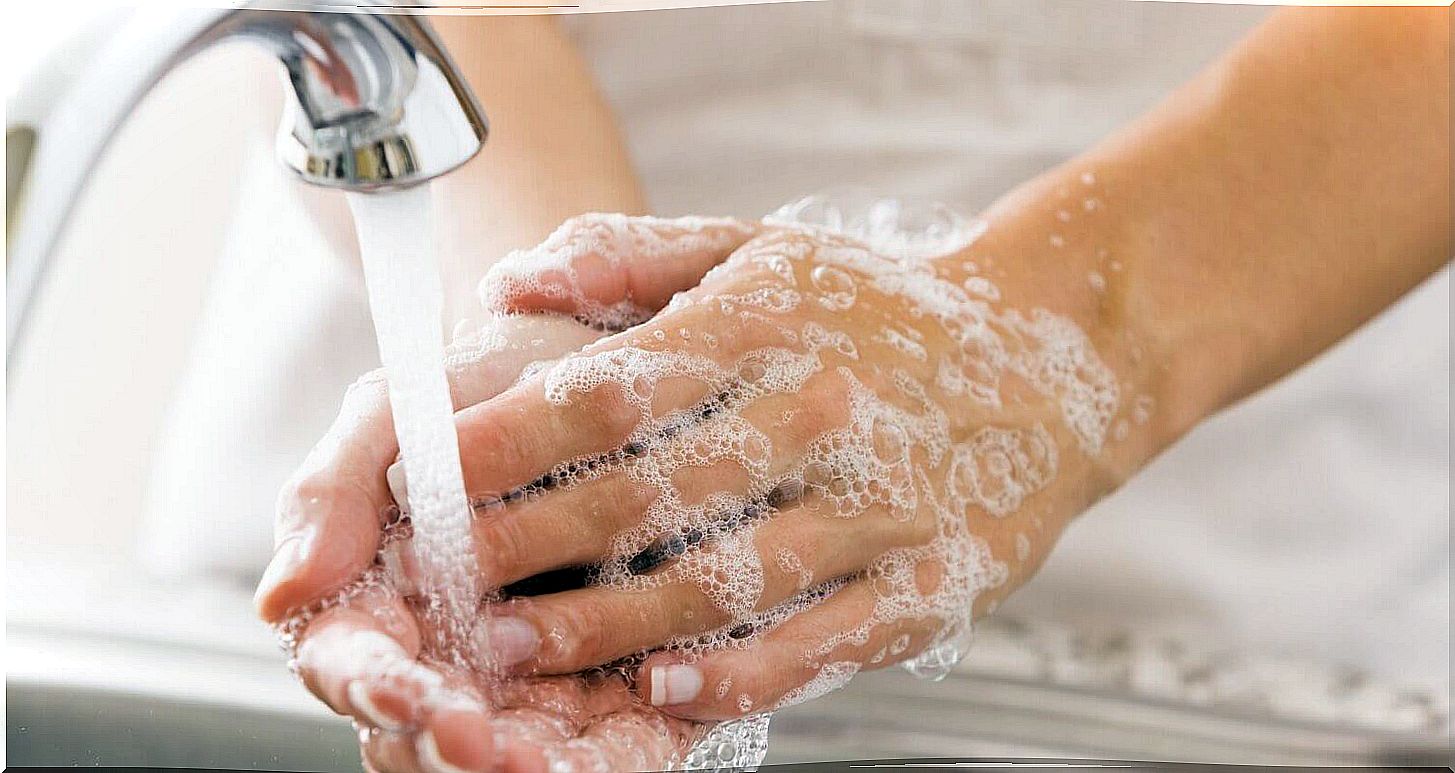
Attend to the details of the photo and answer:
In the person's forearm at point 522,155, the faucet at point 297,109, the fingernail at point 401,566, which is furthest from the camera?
the person's forearm at point 522,155

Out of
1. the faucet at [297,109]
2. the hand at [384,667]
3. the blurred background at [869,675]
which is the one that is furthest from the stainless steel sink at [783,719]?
the faucet at [297,109]

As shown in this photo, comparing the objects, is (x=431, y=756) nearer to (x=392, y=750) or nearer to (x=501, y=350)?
(x=392, y=750)

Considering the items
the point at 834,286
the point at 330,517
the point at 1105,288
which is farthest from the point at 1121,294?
the point at 330,517

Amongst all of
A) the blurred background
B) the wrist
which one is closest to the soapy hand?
the blurred background

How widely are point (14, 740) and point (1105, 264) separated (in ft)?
1.57

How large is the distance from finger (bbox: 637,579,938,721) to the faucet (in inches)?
7.5

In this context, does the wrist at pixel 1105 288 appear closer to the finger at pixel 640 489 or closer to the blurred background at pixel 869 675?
the blurred background at pixel 869 675

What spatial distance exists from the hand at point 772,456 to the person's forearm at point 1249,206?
0.02 metres

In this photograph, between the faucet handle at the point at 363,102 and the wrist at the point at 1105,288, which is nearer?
the faucet handle at the point at 363,102

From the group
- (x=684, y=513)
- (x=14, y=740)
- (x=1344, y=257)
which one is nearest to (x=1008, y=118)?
(x=1344, y=257)

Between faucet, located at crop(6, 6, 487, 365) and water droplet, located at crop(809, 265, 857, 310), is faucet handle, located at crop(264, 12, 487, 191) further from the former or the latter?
water droplet, located at crop(809, 265, 857, 310)

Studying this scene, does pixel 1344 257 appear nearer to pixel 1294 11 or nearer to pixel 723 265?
pixel 1294 11

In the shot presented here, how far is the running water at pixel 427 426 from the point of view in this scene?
13.1 inches

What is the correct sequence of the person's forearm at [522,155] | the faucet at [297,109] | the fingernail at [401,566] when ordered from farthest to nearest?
the person's forearm at [522,155]
the fingernail at [401,566]
the faucet at [297,109]
